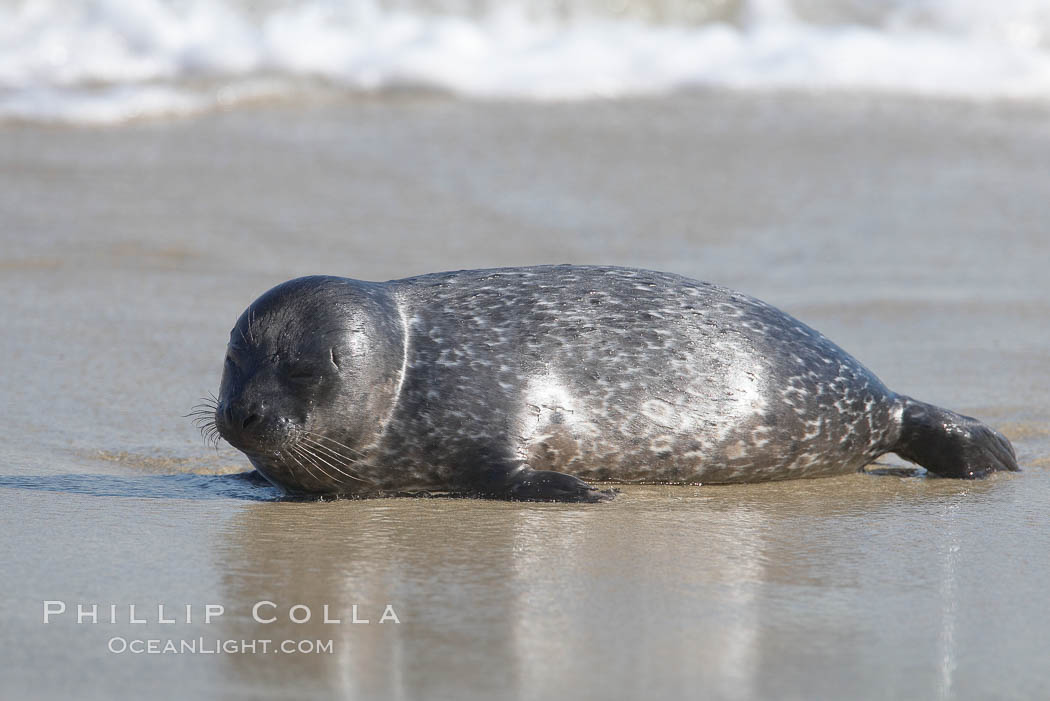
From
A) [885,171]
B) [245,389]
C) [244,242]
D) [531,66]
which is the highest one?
[531,66]

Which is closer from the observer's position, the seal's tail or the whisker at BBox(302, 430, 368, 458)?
the whisker at BBox(302, 430, 368, 458)

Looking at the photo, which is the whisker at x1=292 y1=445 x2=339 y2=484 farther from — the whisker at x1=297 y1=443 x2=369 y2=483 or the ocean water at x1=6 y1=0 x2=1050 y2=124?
the ocean water at x1=6 y1=0 x2=1050 y2=124

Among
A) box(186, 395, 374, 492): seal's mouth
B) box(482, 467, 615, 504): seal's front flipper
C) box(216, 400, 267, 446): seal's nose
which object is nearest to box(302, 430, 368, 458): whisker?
box(186, 395, 374, 492): seal's mouth

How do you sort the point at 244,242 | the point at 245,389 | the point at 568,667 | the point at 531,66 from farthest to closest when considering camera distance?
1. the point at 531,66
2. the point at 244,242
3. the point at 245,389
4. the point at 568,667

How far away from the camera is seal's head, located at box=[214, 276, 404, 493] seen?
4254mm

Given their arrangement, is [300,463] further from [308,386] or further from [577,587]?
[577,587]

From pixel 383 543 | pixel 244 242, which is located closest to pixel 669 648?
pixel 383 543

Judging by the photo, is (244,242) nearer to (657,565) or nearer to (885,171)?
(885,171)

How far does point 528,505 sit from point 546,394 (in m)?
0.47

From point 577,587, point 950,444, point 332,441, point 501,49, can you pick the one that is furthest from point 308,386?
point 501,49

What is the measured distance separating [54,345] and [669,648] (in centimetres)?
439

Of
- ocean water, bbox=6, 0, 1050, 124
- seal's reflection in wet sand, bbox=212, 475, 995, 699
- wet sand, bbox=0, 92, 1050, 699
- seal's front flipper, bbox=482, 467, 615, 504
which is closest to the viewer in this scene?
seal's reflection in wet sand, bbox=212, 475, 995, 699

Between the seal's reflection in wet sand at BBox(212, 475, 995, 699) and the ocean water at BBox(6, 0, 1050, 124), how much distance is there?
8.27m

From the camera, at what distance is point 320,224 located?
920cm
